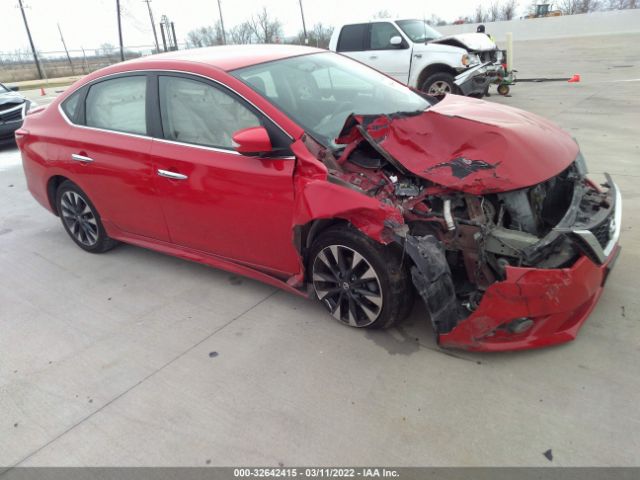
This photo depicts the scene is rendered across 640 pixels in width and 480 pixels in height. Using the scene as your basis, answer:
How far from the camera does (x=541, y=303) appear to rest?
2.44 m

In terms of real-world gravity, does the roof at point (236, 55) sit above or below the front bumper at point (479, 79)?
above

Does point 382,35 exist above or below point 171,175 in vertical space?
above

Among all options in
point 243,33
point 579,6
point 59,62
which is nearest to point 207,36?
point 243,33

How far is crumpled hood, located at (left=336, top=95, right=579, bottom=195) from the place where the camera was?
2.62 meters

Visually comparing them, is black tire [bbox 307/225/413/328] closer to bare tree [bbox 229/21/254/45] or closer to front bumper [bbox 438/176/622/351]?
front bumper [bbox 438/176/622/351]

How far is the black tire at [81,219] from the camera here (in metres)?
4.33

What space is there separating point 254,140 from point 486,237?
4.67 feet

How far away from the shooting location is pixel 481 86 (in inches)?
364

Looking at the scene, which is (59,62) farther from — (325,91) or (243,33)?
(325,91)

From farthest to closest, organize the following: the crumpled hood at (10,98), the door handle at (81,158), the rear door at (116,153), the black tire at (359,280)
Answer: the crumpled hood at (10,98)
the door handle at (81,158)
the rear door at (116,153)
the black tire at (359,280)

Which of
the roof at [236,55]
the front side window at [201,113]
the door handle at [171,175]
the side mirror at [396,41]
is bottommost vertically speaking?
the door handle at [171,175]

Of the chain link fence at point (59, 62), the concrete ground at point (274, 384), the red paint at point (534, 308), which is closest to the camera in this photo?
the concrete ground at point (274, 384)

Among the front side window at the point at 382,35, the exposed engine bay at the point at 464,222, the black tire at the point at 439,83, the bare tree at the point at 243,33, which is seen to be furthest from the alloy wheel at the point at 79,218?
the bare tree at the point at 243,33

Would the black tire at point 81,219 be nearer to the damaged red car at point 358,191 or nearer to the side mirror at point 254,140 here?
the damaged red car at point 358,191
